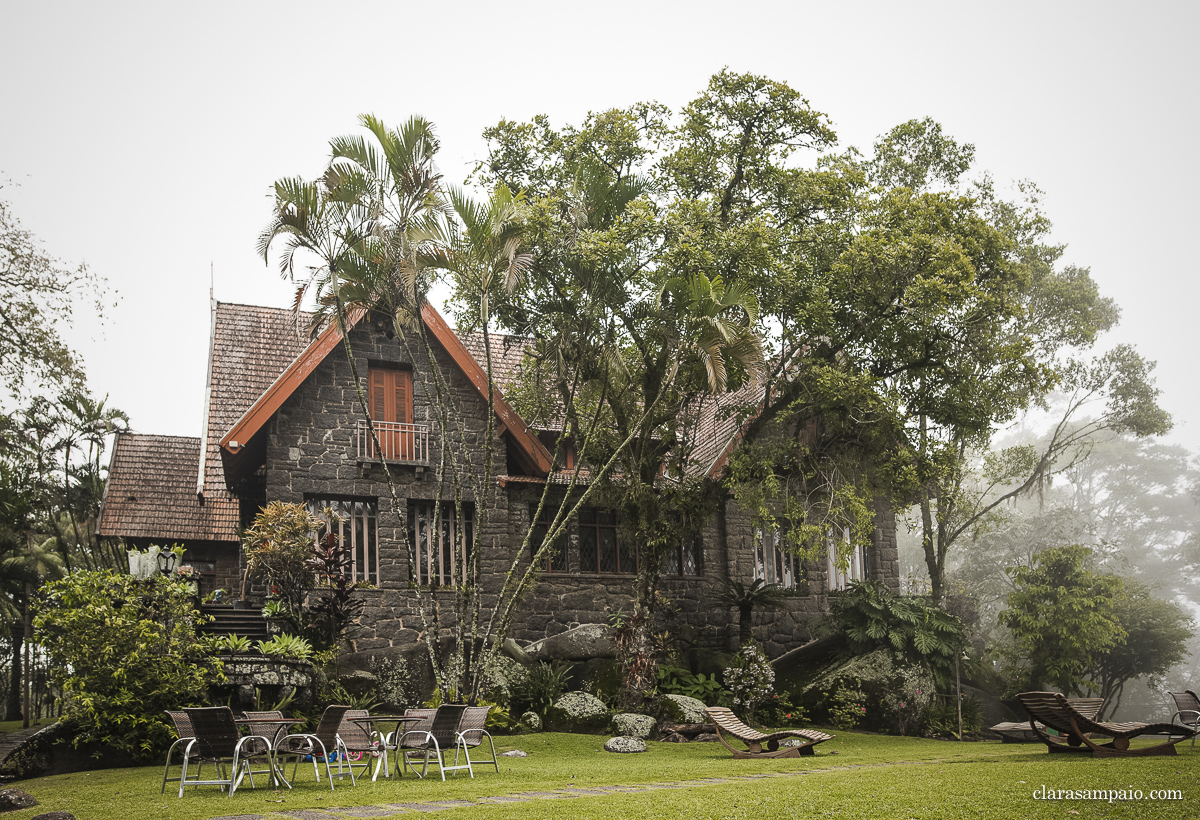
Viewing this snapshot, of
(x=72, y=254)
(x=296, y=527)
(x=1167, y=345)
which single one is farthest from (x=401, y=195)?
(x=1167, y=345)

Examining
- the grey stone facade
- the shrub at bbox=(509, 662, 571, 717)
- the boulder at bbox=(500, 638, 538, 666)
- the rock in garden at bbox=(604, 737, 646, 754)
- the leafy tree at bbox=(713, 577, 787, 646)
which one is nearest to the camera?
the rock in garden at bbox=(604, 737, 646, 754)

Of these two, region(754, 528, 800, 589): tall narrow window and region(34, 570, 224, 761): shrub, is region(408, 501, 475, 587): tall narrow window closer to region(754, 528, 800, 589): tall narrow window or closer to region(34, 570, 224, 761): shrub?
region(34, 570, 224, 761): shrub

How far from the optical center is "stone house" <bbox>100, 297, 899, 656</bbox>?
17.4 meters

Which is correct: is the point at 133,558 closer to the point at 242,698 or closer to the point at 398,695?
the point at 242,698

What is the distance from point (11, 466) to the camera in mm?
24844

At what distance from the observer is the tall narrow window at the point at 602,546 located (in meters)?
20.0

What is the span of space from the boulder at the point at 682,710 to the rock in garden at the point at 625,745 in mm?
2044

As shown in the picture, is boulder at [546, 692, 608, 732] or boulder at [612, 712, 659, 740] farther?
boulder at [546, 692, 608, 732]

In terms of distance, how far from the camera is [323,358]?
57.8 ft

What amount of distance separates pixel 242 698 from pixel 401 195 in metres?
7.69

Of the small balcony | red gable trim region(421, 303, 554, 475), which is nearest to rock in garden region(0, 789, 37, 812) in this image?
the small balcony

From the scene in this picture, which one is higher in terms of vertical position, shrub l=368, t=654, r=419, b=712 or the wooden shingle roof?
the wooden shingle roof

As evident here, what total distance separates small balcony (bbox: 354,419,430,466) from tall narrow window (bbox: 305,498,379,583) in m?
0.93

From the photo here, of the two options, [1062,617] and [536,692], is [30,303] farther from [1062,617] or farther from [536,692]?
[1062,617]
